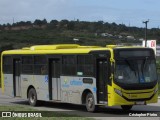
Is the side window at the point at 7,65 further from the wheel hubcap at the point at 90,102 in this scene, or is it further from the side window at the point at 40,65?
the wheel hubcap at the point at 90,102

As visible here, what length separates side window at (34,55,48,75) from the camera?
23.0m

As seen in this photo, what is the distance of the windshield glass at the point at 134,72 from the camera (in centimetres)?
1877

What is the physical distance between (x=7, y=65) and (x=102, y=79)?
837 centimetres

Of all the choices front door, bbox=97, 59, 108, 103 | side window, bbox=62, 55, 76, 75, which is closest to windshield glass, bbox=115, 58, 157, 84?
front door, bbox=97, 59, 108, 103

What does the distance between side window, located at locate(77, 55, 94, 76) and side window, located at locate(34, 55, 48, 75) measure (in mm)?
2669

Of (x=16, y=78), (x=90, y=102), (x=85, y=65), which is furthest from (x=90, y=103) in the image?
(x=16, y=78)

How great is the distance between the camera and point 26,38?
3022 inches

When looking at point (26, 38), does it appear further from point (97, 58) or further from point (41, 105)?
point (97, 58)

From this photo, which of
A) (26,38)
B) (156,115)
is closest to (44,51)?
(156,115)

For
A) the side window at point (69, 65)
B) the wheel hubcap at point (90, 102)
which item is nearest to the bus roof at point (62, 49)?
the side window at point (69, 65)

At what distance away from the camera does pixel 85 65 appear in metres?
20.3

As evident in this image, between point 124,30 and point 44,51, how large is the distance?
237ft

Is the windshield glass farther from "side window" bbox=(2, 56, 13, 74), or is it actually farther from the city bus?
"side window" bbox=(2, 56, 13, 74)

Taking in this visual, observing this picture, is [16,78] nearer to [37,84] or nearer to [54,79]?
[37,84]
